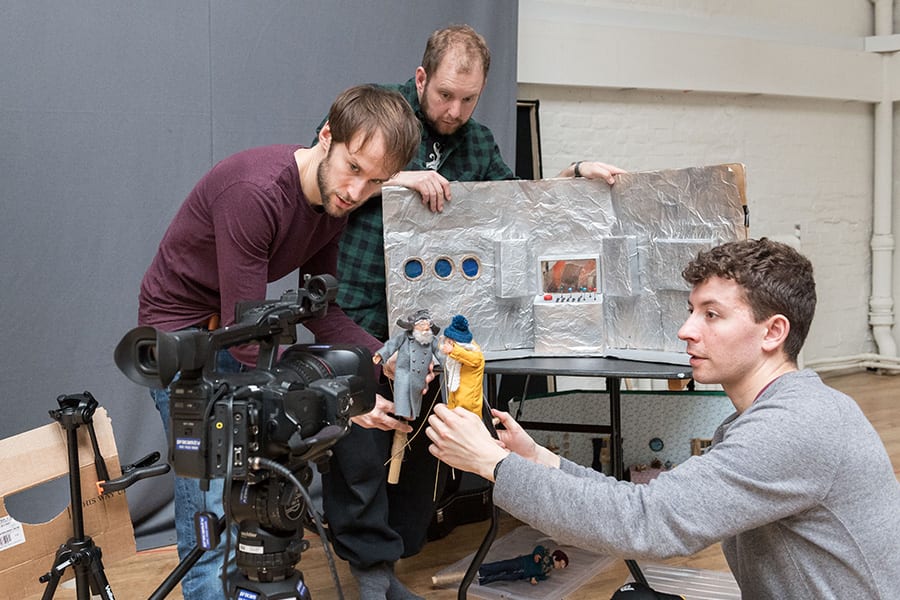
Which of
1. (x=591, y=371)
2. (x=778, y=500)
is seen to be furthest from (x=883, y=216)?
(x=778, y=500)

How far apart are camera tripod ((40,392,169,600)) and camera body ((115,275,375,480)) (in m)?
0.59

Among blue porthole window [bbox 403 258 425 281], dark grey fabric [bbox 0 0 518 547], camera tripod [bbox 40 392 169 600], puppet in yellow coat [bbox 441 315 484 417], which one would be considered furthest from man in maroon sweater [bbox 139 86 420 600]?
dark grey fabric [bbox 0 0 518 547]

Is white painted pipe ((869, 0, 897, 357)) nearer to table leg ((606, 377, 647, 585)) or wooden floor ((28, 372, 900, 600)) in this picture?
wooden floor ((28, 372, 900, 600))

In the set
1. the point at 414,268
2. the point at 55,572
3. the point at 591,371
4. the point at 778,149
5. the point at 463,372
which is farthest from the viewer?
the point at 778,149

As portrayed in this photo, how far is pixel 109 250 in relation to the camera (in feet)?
9.03

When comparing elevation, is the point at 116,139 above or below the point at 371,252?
above

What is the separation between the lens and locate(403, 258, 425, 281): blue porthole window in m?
2.25

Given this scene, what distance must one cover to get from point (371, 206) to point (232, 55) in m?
0.90

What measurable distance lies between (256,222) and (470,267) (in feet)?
2.59

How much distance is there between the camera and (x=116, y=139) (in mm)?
2738

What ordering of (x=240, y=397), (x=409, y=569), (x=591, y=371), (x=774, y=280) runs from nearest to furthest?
(x=240, y=397) < (x=774, y=280) < (x=591, y=371) < (x=409, y=569)

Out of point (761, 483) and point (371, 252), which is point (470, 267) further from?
point (761, 483)

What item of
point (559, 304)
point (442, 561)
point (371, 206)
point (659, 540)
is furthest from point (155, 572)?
point (659, 540)

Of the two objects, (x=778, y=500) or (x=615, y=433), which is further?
(x=615, y=433)
